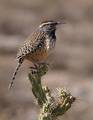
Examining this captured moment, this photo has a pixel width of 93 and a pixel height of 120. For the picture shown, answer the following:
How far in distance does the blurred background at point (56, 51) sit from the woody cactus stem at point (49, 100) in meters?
4.52

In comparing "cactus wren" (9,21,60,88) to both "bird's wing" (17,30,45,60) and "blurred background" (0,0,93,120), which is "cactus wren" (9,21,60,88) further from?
"blurred background" (0,0,93,120)

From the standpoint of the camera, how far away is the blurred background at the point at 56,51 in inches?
650

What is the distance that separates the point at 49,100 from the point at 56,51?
1911 centimetres

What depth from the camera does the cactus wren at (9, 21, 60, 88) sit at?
283 inches

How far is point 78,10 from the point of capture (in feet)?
107

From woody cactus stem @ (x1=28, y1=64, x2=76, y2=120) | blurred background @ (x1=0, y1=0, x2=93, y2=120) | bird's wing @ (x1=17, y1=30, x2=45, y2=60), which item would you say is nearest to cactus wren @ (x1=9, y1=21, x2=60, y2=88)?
bird's wing @ (x1=17, y1=30, x2=45, y2=60)

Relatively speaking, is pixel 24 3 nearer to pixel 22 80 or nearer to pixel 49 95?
pixel 22 80

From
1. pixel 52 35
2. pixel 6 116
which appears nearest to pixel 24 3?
pixel 6 116

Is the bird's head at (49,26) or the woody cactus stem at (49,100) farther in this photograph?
the bird's head at (49,26)

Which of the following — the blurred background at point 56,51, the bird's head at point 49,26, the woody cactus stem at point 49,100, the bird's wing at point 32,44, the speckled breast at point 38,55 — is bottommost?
the woody cactus stem at point 49,100

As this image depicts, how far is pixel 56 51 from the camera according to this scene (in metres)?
25.7

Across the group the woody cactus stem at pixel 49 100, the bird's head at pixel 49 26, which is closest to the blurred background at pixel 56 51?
the bird's head at pixel 49 26

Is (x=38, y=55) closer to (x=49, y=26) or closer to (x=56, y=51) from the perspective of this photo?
(x=49, y=26)

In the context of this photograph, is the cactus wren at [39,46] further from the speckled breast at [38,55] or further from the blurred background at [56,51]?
the blurred background at [56,51]
